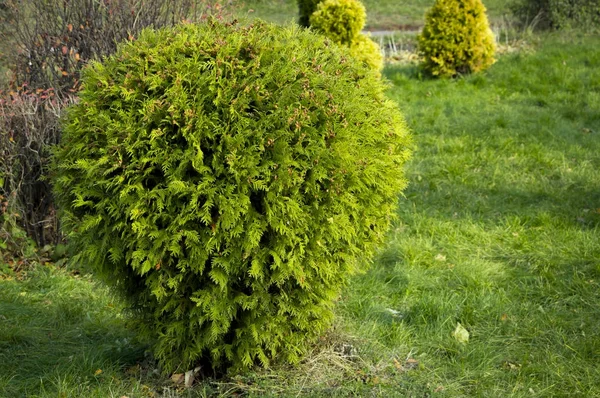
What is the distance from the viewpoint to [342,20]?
10430mm

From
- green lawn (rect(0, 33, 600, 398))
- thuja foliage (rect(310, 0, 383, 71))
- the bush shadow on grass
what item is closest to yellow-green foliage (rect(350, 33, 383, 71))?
thuja foliage (rect(310, 0, 383, 71))

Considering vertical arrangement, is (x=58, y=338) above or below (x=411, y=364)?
above

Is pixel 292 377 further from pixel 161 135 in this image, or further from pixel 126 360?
pixel 161 135

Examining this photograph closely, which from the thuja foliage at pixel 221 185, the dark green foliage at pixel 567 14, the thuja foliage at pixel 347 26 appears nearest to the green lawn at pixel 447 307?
the thuja foliage at pixel 221 185

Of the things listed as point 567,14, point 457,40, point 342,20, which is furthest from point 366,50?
point 567,14

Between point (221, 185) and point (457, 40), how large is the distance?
8.47 m

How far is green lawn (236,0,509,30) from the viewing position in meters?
21.9

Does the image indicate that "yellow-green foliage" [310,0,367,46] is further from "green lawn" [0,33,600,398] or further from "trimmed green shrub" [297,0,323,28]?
"green lawn" [0,33,600,398]

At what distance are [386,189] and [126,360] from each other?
68.5 inches

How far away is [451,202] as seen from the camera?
6.42m

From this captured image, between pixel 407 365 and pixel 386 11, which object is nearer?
pixel 407 365

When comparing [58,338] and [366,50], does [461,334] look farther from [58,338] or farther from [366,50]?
[366,50]

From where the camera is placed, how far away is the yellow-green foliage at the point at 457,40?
35.3ft

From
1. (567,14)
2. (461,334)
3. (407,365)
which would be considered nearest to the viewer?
(407,365)
